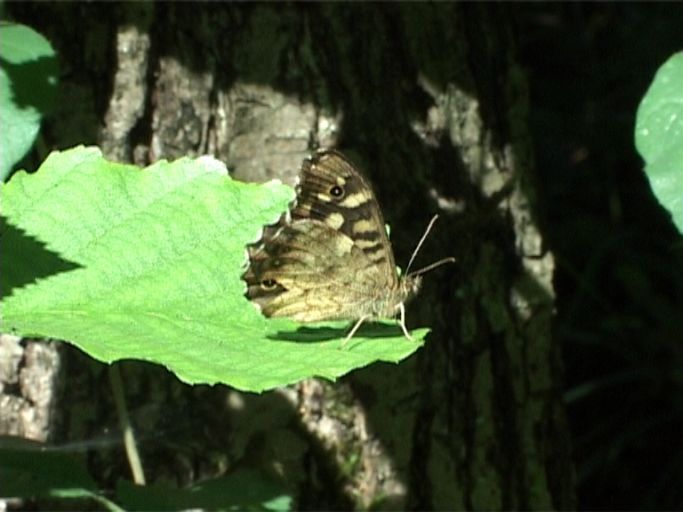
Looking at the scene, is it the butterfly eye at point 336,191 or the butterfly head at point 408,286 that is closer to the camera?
the butterfly eye at point 336,191

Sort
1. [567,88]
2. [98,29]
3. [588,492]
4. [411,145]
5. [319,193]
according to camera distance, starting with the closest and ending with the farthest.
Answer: [319,193]
[98,29]
[411,145]
[588,492]
[567,88]

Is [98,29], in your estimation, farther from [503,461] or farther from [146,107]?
[503,461]

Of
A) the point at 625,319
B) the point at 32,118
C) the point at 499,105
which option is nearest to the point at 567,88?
the point at 625,319

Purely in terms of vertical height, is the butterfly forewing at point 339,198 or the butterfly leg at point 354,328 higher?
the butterfly forewing at point 339,198

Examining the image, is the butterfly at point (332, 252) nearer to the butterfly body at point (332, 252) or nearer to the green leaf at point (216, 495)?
the butterfly body at point (332, 252)

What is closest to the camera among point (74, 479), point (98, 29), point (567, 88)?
point (74, 479)

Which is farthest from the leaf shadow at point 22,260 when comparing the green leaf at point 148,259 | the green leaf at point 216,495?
the green leaf at point 216,495

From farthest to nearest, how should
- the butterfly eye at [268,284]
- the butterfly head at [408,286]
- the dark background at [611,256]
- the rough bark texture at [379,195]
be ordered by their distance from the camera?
the dark background at [611,256] → the rough bark texture at [379,195] → the butterfly head at [408,286] → the butterfly eye at [268,284]

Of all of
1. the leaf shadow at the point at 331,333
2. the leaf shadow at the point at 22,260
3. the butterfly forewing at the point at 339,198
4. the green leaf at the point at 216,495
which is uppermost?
the butterfly forewing at the point at 339,198
